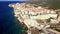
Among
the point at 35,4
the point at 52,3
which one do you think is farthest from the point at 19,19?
the point at 52,3

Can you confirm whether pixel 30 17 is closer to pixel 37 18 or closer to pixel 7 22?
pixel 37 18

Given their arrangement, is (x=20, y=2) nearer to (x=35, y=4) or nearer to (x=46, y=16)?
(x=35, y=4)

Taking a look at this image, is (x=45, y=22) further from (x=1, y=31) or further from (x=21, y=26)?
(x=1, y=31)

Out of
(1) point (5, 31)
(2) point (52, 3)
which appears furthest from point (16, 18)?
(2) point (52, 3)

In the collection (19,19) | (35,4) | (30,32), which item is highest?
(35,4)

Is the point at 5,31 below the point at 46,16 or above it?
below

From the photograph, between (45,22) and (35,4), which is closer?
(45,22)

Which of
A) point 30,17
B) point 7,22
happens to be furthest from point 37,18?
point 7,22
